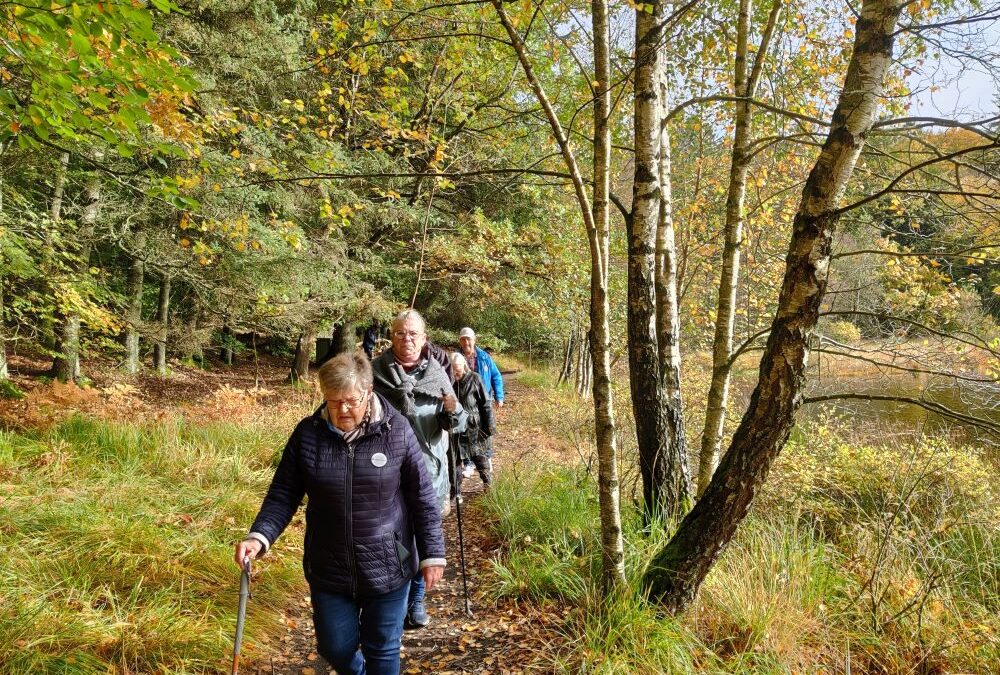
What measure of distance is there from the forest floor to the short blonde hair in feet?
6.39

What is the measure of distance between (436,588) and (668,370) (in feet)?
8.47

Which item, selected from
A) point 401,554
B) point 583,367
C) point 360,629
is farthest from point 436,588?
point 583,367

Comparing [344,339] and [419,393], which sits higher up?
[419,393]

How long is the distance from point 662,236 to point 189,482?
4.95 m

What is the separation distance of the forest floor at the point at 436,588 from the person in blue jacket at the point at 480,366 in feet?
1.37

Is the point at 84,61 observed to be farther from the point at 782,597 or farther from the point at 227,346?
the point at 227,346

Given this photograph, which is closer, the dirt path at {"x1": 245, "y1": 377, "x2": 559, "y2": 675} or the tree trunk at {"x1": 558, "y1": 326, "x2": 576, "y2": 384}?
the dirt path at {"x1": 245, "y1": 377, "x2": 559, "y2": 675}

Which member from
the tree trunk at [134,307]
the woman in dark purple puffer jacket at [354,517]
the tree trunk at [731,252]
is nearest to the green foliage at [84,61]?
the woman in dark purple puffer jacket at [354,517]

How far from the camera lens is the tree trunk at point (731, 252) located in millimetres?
4191

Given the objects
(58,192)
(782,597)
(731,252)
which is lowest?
(782,597)

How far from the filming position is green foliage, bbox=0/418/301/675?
2922 millimetres

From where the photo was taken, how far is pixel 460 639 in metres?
3.59

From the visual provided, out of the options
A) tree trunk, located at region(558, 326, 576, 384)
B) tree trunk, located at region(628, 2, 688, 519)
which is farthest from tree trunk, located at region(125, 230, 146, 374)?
tree trunk, located at region(558, 326, 576, 384)

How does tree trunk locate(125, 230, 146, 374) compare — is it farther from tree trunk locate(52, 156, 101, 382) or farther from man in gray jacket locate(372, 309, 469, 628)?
man in gray jacket locate(372, 309, 469, 628)
